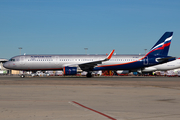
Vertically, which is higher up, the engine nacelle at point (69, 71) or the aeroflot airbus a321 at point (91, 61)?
the aeroflot airbus a321 at point (91, 61)

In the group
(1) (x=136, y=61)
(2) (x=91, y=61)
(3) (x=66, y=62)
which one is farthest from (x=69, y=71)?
(1) (x=136, y=61)

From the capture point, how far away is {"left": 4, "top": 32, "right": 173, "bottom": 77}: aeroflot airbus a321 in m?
44.1

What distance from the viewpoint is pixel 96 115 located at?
8.03m

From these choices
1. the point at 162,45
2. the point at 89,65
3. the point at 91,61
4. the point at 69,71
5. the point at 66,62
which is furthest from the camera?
the point at 162,45

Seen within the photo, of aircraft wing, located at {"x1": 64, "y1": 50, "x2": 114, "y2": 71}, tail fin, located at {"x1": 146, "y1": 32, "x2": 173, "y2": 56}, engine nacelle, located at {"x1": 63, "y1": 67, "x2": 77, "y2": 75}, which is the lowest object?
engine nacelle, located at {"x1": 63, "y1": 67, "x2": 77, "y2": 75}

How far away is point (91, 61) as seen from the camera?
4488 cm

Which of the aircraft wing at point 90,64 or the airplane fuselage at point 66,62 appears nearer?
the aircraft wing at point 90,64

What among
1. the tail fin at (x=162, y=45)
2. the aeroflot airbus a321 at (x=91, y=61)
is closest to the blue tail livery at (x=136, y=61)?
the aeroflot airbus a321 at (x=91, y=61)

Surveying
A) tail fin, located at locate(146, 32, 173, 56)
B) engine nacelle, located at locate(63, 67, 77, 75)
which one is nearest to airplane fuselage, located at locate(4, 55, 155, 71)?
engine nacelle, located at locate(63, 67, 77, 75)

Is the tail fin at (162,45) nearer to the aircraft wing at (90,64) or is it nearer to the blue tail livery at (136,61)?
the blue tail livery at (136,61)

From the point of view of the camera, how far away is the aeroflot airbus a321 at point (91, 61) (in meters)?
44.1

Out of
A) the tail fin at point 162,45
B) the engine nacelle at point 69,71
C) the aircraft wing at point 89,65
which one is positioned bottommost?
the engine nacelle at point 69,71

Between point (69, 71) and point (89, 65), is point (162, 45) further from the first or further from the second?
point (69, 71)

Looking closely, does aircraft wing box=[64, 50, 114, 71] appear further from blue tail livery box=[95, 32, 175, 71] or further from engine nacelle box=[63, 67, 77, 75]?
engine nacelle box=[63, 67, 77, 75]
